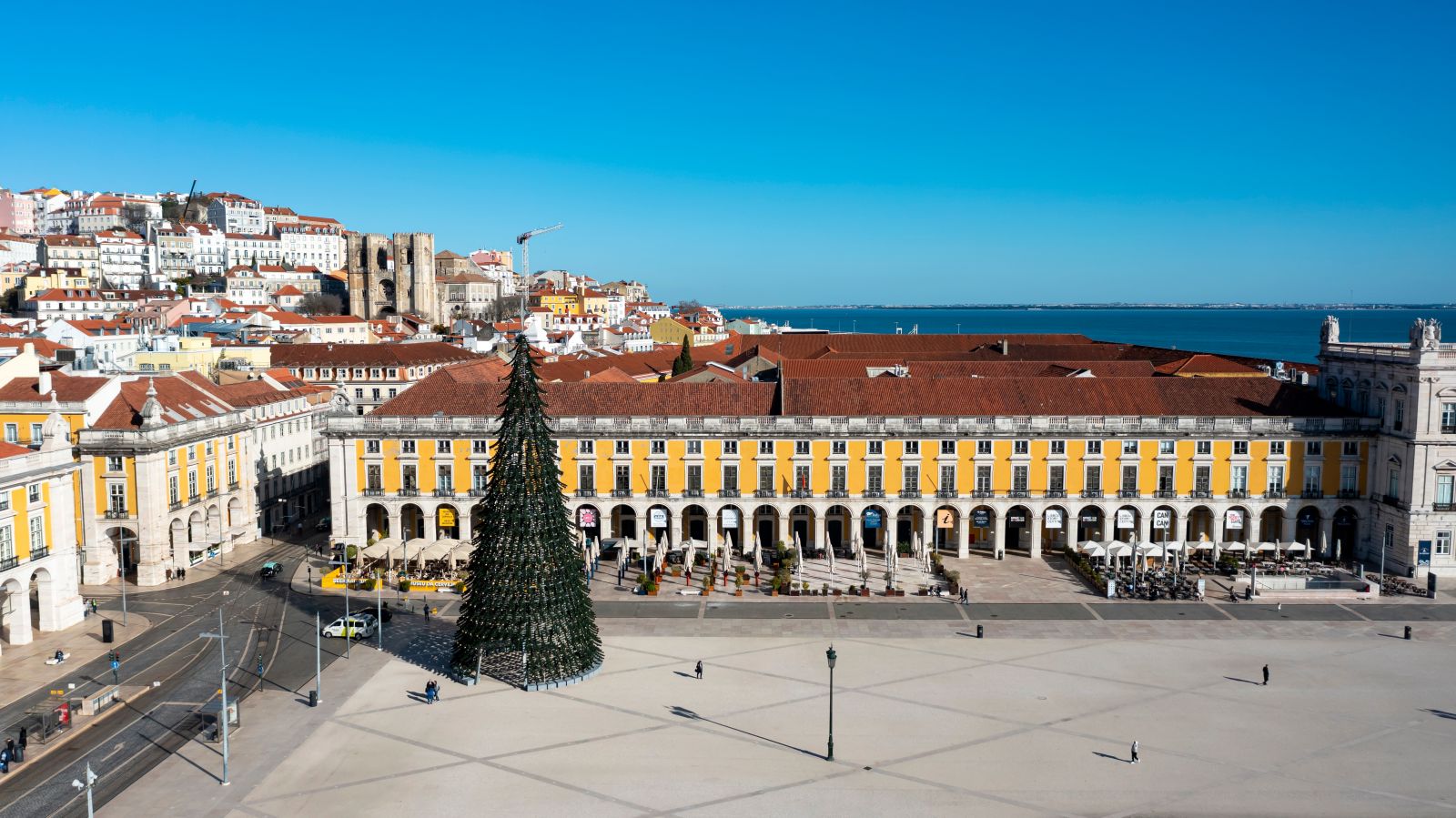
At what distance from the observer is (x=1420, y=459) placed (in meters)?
58.3

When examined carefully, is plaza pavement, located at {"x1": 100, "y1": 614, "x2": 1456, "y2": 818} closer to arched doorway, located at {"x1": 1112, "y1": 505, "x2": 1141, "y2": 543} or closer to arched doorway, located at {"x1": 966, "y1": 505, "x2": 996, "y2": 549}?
arched doorway, located at {"x1": 1112, "y1": 505, "x2": 1141, "y2": 543}

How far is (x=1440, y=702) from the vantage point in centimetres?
3988

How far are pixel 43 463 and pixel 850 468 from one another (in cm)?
3966

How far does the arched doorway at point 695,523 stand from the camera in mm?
63688

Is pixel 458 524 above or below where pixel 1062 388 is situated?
below

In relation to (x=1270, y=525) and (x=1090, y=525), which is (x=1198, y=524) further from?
(x=1090, y=525)

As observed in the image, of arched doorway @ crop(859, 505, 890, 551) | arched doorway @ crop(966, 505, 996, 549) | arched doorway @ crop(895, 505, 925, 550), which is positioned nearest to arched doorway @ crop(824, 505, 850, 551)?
arched doorway @ crop(859, 505, 890, 551)

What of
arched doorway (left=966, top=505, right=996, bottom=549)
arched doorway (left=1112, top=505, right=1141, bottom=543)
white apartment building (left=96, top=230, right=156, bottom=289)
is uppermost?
white apartment building (left=96, top=230, right=156, bottom=289)

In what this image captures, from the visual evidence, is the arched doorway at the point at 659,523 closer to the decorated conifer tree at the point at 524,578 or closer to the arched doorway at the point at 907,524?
the arched doorway at the point at 907,524

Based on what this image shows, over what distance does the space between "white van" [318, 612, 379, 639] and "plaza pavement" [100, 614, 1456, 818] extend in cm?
346

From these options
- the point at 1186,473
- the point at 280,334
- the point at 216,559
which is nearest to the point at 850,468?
the point at 1186,473

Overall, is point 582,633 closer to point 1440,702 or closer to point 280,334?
point 1440,702

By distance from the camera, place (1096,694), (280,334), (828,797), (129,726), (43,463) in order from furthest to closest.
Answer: (280,334), (43,463), (1096,694), (129,726), (828,797)

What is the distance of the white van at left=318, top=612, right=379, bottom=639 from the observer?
4772 centimetres
